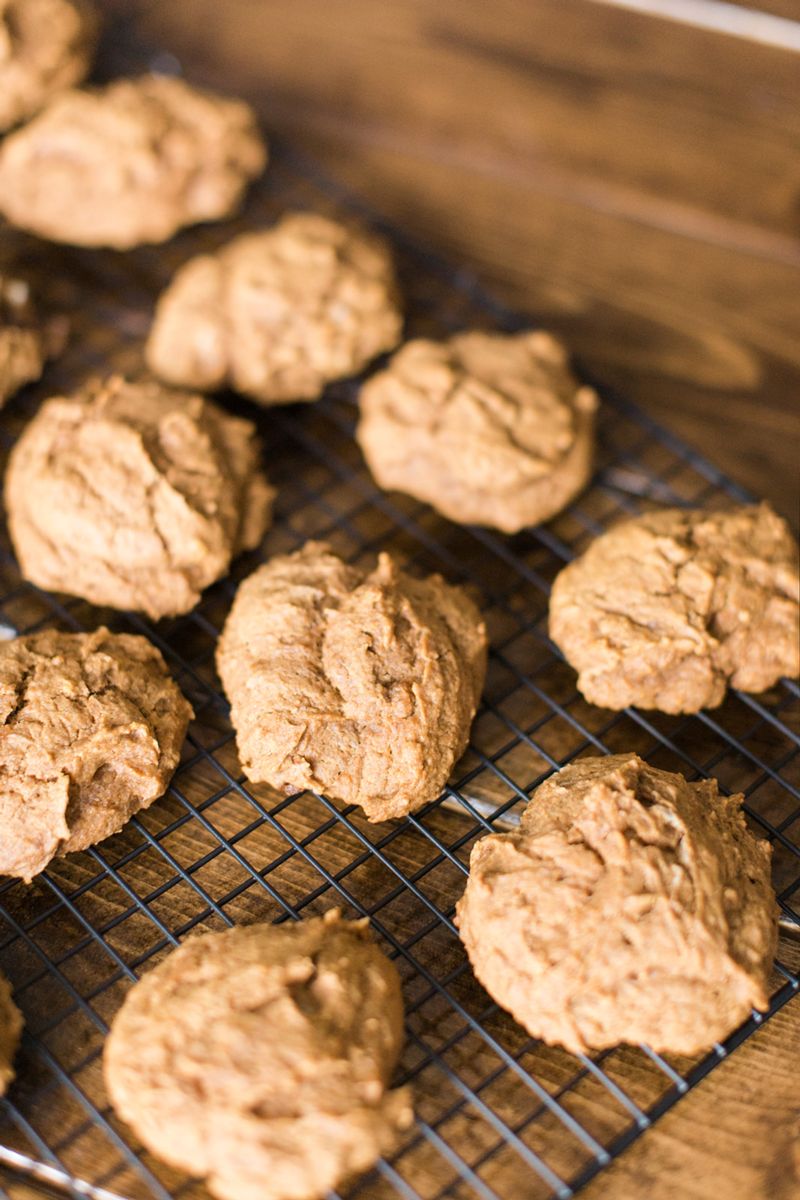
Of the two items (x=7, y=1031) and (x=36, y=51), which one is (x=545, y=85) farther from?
(x=7, y=1031)

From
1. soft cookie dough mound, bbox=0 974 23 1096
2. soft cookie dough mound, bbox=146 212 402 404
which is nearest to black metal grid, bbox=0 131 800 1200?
soft cookie dough mound, bbox=0 974 23 1096

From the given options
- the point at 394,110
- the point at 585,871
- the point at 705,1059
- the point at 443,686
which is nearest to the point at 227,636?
the point at 443,686

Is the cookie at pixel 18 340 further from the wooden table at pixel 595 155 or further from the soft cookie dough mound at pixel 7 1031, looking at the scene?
the soft cookie dough mound at pixel 7 1031

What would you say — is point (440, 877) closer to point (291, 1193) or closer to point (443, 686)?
point (443, 686)

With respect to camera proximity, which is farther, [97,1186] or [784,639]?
[784,639]

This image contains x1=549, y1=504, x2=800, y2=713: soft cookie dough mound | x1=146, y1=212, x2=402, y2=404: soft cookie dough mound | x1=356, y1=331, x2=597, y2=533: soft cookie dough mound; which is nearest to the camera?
x1=549, y1=504, x2=800, y2=713: soft cookie dough mound

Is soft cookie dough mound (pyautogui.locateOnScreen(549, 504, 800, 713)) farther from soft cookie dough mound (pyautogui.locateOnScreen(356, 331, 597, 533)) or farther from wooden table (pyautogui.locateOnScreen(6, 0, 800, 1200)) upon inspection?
wooden table (pyautogui.locateOnScreen(6, 0, 800, 1200))

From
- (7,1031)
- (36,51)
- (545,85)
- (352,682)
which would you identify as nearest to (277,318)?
(36,51)

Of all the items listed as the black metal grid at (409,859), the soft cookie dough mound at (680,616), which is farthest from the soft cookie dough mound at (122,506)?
the soft cookie dough mound at (680,616)
